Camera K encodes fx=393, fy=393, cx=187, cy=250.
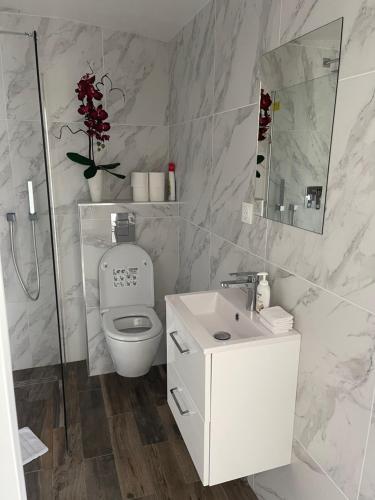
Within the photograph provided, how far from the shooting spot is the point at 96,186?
8.86 feet

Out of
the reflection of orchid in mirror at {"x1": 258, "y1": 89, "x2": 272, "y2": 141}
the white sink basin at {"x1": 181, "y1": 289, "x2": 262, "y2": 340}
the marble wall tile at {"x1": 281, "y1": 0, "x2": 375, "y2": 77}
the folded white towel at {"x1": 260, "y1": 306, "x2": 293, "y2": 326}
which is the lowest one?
the white sink basin at {"x1": 181, "y1": 289, "x2": 262, "y2": 340}

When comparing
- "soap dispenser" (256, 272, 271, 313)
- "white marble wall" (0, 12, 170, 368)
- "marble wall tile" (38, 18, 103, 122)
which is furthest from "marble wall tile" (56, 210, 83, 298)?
"soap dispenser" (256, 272, 271, 313)

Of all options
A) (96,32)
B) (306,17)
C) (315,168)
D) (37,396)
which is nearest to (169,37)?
(96,32)

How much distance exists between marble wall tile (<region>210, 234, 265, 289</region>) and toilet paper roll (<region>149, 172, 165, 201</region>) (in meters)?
0.75

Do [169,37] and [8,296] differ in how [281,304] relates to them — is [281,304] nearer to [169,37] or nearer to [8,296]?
[8,296]

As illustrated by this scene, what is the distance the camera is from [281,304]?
1.59 metres

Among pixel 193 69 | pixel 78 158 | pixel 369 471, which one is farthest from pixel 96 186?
pixel 369 471

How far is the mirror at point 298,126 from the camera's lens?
4.13 ft

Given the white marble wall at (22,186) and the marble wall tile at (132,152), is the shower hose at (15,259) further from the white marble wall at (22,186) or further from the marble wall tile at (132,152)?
the marble wall tile at (132,152)

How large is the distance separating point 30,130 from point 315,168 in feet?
6.22

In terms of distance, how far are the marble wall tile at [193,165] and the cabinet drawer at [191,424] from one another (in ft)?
3.21

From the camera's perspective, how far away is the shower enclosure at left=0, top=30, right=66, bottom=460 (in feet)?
7.86

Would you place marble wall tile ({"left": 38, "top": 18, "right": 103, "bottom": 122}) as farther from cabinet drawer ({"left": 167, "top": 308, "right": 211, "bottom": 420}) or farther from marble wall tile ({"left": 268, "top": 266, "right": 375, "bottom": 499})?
marble wall tile ({"left": 268, "top": 266, "right": 375, "bottom": 499})

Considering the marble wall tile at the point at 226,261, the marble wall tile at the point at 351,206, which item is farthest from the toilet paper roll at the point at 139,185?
the marble wall tile at the point at 351,206
